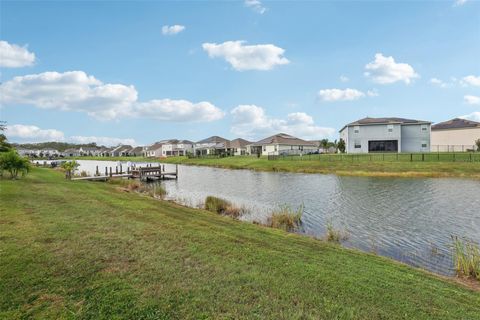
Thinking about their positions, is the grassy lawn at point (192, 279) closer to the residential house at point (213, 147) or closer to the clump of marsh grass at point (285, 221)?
the clump of marsh grass at point (285, 221)

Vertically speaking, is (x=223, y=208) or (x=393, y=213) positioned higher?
(x=223, y=208)

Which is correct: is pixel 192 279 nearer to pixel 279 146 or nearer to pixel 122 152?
pixel 279 146

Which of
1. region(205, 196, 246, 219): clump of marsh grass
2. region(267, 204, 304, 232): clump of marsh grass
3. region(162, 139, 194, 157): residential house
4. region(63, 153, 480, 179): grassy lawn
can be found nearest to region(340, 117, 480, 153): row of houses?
region(63, 153, 480, 179): grassy lawn

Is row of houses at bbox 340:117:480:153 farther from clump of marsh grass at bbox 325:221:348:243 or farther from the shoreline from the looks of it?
clump of marsh grass at bbox 325:221:348:243

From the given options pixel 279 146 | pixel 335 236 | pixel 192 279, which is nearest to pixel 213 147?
pixel 279 146

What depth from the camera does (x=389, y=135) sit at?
52938mm

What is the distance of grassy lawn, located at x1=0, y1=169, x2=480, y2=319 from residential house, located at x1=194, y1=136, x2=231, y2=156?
253 ft

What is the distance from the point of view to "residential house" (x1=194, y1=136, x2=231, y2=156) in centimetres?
9013

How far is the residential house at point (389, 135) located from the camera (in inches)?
2074

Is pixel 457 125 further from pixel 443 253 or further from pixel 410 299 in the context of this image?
pixel 410 299

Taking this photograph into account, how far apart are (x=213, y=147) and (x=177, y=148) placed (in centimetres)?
1878

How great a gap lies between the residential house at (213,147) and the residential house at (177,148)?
375 centimetres

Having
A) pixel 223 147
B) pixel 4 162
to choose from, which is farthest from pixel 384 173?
pixel 223 147

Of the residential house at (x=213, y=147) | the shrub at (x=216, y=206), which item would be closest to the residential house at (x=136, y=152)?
the residential house at (x=213, y=147)
